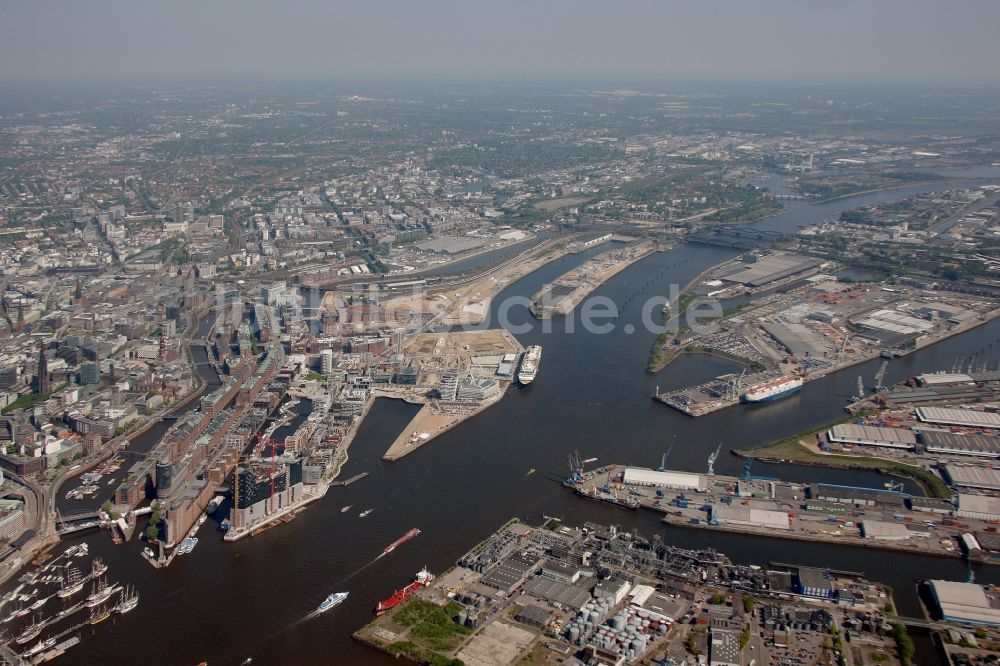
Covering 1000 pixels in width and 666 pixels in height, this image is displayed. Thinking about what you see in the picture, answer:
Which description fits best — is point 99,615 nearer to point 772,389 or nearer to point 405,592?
point 405,592

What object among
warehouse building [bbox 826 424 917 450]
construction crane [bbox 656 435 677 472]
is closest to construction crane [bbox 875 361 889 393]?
warehouse building [bbox 826 424 917 450]

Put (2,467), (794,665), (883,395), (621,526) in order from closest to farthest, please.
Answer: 1. (794,665)
2. (621,526)
3. (2,467)
4. (883,395)

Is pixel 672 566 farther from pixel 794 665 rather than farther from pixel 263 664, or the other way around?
pixel 263 664

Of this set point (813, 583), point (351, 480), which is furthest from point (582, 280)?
point (813, 583)

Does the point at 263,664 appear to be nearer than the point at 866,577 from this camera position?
Yes

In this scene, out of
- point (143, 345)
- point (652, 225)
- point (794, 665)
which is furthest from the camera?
point (652, 225)

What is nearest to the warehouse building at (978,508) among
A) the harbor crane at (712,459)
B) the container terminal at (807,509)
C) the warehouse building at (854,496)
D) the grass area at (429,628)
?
the container terminal at (807,509)

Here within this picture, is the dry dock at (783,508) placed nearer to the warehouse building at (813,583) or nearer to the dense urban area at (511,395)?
the dense urban area at (511,395)

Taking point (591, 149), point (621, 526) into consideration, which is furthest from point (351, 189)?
point (621, 526)
